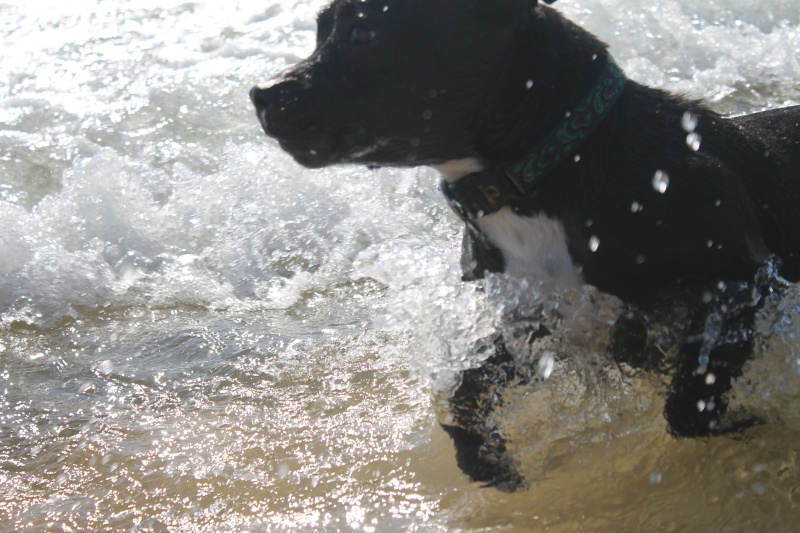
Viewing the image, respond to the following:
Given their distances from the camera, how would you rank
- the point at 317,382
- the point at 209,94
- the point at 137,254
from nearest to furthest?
1. the point at 317,382
2. the point at 137,254
3. the point at 209,94

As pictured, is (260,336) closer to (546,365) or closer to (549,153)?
(546,365)

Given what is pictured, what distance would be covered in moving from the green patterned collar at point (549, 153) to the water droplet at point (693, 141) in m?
0.24

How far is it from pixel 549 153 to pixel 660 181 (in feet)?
1.02

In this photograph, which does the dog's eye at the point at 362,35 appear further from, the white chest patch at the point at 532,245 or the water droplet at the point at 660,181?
the water droplet at the point at 660,181

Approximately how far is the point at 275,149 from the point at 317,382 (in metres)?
2.25

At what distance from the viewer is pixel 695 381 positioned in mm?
2662

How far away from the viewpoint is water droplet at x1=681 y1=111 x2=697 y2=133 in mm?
2623

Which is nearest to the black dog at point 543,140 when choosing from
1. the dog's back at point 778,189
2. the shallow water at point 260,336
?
the dog's back at point 778,189

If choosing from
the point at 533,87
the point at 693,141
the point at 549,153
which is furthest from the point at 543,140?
the point at 693,141

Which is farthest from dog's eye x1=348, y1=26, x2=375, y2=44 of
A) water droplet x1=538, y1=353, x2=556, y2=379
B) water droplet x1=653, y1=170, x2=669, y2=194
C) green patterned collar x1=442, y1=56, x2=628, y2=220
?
water droplet x1=538, y1=353, x2=556, y2=379

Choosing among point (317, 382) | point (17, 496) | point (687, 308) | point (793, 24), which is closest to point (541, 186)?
point (687, 308)

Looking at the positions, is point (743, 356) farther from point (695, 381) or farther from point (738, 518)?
point (738, 518)

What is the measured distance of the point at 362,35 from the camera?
2.49m

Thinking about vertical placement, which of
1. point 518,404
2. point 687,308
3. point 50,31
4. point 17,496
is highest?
point 687,308
